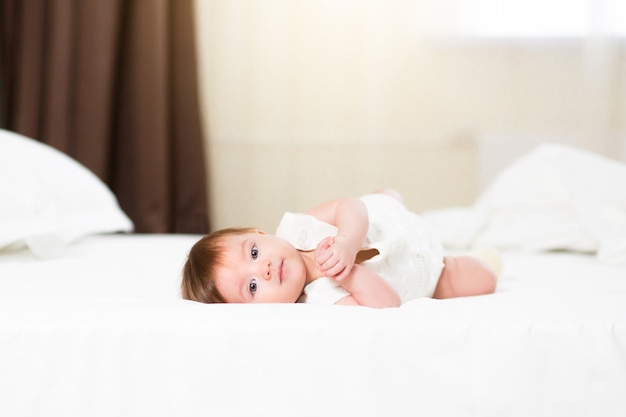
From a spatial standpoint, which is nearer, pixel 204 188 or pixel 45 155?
pixel 45 155

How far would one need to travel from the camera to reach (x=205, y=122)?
3.20 m

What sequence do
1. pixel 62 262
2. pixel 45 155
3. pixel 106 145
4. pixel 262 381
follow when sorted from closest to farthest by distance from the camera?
pixel 262 381
pixel 62 262
pixel 45 155
pixel 106 145

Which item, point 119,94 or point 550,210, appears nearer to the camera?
point 550,210

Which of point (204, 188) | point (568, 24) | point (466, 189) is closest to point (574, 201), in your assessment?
point (466, 189)

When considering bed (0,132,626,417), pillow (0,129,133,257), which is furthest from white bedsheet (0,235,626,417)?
pillow (0,129,133,257)

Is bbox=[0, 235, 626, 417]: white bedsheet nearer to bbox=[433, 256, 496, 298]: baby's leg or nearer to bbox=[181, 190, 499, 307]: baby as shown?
bbox=[181, 190, 499, 307]: baby

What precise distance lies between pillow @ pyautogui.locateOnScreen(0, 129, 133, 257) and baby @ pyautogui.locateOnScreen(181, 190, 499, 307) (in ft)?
1.70

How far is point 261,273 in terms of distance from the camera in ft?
4.09

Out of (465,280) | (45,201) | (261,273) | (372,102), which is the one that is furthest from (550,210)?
(45,201)

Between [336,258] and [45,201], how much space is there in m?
0.87

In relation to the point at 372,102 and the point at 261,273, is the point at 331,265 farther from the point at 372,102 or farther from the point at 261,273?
the point at 372,102

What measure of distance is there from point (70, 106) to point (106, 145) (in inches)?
9.0

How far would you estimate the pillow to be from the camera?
65.2 inches

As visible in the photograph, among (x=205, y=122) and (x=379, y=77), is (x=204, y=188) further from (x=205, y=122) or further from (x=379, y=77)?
(x=379, y=77)
